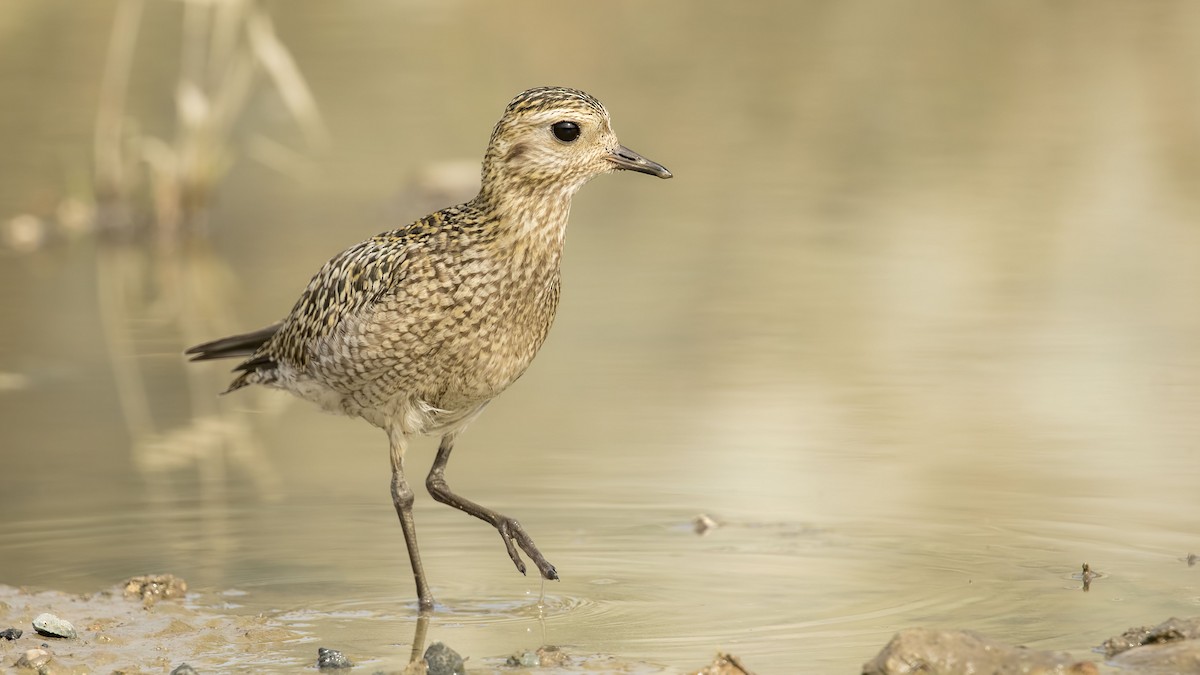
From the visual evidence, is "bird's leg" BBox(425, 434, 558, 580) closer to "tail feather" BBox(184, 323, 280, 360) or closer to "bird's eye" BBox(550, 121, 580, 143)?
"tail feather" BBox(184, 323, 280, 360)

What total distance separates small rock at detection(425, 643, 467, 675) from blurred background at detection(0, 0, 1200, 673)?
1.09 ft

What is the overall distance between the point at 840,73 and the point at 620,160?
17.3 meters

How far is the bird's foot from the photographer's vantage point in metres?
7.78

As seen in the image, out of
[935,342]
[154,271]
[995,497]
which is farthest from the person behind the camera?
[154,271]

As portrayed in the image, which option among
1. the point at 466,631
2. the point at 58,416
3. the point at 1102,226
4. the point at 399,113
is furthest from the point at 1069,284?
the point at 399,113

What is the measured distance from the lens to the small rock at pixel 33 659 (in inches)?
272

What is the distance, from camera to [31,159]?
66.2 ft

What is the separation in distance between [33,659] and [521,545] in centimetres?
188

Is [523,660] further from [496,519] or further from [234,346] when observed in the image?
[234,346]

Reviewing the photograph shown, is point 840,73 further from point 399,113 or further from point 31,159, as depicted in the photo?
point 31,159

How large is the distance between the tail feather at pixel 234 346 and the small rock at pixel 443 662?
2693 mm

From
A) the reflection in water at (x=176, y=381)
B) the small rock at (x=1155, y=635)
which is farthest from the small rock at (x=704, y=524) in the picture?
the small rock at (x=1155, y=635)

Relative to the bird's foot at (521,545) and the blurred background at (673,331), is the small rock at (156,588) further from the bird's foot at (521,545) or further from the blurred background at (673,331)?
the bird's foot at (521,545)

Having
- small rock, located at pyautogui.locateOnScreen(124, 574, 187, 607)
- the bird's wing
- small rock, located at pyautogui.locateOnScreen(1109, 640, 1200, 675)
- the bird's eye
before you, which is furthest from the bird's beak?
small rock, located at pyautogui.locateOnScreen(1109, 640, 1200, 675)
